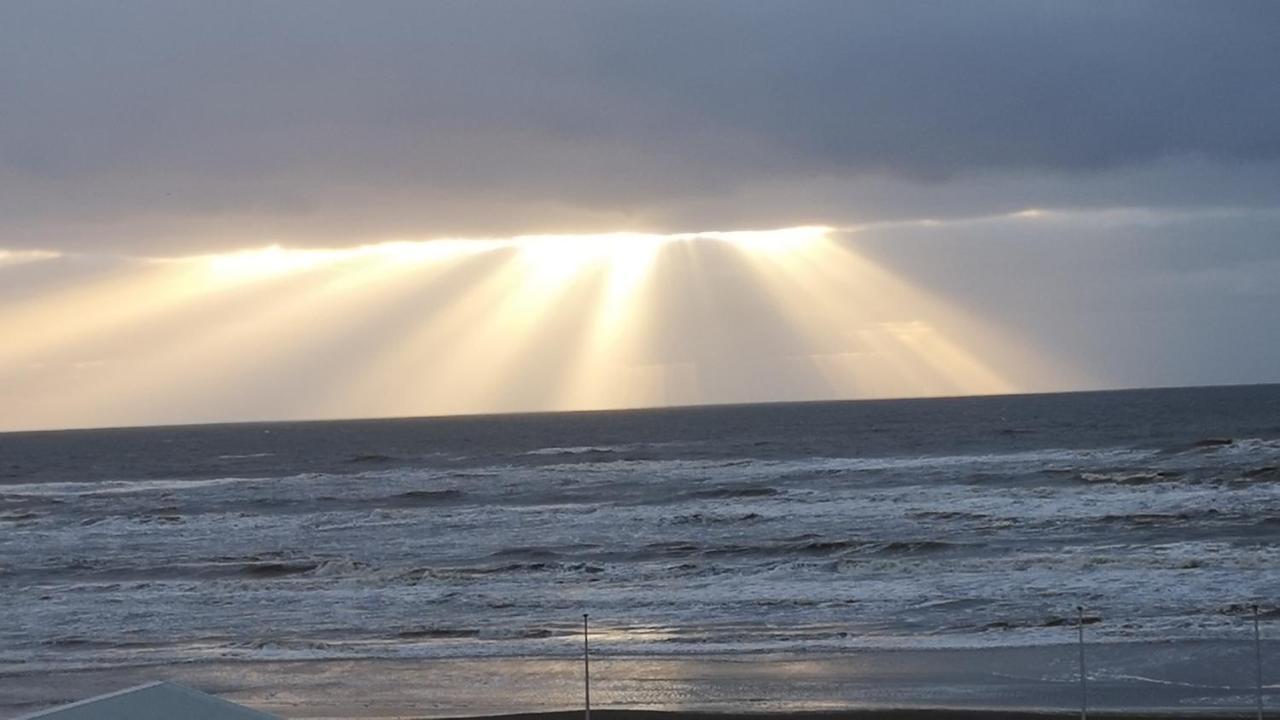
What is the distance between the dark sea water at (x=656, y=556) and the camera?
883 inches

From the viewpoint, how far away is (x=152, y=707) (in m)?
6.52

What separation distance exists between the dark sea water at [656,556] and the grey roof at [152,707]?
45.4 feet

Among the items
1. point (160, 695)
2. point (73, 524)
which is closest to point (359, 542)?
point (73, 524)

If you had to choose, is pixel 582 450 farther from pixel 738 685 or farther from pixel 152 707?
pixel 152 707

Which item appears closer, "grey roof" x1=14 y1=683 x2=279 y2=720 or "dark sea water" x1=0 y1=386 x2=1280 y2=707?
"grey roof" x1=14 y1=683 x2=279 y2=720

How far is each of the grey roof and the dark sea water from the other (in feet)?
45.4

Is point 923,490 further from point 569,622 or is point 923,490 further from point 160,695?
point 160,695

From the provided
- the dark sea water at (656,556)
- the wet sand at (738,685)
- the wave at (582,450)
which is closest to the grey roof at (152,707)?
the wet sand at (738,685)

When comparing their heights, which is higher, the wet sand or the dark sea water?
the dark sea water

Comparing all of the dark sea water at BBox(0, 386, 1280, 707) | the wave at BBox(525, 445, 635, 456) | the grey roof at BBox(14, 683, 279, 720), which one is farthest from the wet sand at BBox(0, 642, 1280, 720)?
the wave at BBox(525, 445, 635, 456)

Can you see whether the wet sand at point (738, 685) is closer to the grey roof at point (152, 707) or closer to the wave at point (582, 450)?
the grey roof at point (152, 707)

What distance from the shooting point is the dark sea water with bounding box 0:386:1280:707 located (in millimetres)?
→ 22422

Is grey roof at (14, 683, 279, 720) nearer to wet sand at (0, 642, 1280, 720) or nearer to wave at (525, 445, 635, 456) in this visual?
wet sand at (0, 642, 1280, 720)

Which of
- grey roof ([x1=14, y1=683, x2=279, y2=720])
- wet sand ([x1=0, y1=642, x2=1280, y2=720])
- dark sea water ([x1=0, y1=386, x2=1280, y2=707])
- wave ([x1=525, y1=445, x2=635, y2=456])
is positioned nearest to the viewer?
grey roof ([x1=14, y1=683, x2=279, y2=720])
